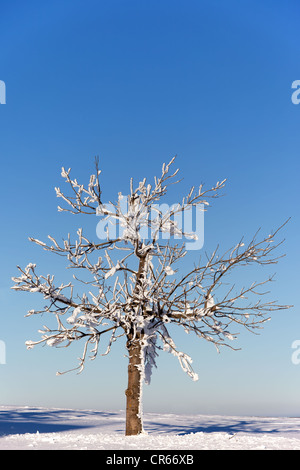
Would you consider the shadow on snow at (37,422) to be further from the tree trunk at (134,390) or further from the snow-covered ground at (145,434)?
the tree trunk at (134,390)

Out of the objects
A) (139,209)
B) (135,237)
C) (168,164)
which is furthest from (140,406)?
(168,164)

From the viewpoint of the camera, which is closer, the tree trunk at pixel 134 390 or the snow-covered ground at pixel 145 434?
the snow-covered ground at pixel 145 434

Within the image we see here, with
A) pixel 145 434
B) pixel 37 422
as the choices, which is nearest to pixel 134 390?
pixel 145 434

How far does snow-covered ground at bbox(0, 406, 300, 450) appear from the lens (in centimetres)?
707

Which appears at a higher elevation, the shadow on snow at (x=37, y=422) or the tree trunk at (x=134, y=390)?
the tree trunk at (x=134, y=390)

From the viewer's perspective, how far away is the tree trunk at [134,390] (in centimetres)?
996

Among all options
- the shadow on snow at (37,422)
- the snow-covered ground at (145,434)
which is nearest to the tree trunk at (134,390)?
the snow-covered ground at (145,434)

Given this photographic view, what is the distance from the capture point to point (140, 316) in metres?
9.88

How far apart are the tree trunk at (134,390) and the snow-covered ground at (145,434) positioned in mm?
364

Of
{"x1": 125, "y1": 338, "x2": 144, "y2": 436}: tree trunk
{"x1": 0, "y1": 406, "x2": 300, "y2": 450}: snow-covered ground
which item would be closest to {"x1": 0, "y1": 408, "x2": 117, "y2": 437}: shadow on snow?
{"x1": 0, "y1": 406, "x2": 300, "y2": 450}: snow-covered ground

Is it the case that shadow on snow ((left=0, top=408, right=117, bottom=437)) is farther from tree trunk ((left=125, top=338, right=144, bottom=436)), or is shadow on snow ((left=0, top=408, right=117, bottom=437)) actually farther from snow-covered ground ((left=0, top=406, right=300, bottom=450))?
tree trunk ((left=125, top=338, right=144, bottom=436))

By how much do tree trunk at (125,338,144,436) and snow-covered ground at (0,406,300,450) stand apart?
36cm
